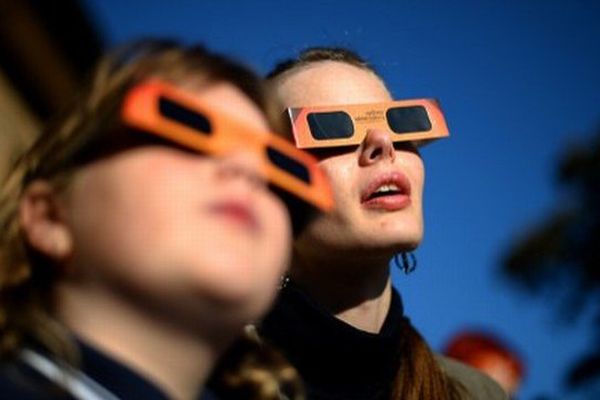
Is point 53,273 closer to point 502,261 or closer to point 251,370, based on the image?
point 251,370

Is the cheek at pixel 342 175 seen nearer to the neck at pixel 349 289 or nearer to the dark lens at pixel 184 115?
the neck at pixel 349 289

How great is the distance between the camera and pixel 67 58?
23.3 ft

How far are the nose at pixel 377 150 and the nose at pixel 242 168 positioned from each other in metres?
0.89

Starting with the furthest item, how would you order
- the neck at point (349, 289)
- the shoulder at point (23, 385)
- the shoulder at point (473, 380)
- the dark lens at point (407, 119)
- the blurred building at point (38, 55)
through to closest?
1. the blurred building at point (38, 55)
2. the shoulder at point (473, 380)
3. the dark lens at point (407, 119)
4. the neck at point (349, 289)
5. the shoulder at point (23, 385)

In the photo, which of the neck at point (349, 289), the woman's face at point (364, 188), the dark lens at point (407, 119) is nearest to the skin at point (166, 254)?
the woman's face at point (364, 188)

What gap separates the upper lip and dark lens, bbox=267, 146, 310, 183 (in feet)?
2.16

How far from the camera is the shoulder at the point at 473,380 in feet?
8.61

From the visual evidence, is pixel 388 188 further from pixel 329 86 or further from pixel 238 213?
pixel 238 213

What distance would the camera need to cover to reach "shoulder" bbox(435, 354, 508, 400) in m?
2.63

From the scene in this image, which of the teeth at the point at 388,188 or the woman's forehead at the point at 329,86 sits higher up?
the woman's forehead at the point at 329,86

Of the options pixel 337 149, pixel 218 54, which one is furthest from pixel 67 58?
pixel 218 54

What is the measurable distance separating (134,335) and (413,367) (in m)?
1.14

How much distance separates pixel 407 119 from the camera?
8.18ft

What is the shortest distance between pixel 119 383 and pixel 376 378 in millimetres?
1093
